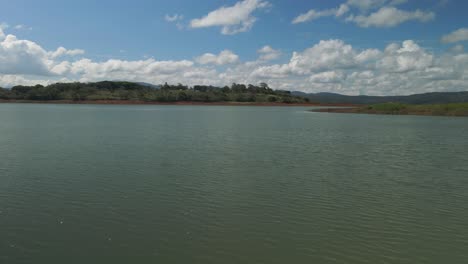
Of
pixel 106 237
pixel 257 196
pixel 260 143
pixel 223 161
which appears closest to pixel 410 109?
pixel 260 143

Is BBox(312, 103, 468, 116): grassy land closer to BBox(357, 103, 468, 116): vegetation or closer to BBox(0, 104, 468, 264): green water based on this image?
BBox(357, 103, 468, 116): vegetation

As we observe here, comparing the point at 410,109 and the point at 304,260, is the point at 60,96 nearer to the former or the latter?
the point at 410,109

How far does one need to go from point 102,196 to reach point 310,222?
842 centimetres

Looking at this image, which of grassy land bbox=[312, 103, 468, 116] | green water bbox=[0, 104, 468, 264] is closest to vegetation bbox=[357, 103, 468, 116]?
grassy land bbox=[312, 103, 468, 116]

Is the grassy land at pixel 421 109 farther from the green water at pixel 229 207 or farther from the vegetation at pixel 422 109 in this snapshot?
the green water at pixel 229 207

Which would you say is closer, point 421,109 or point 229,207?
point 229,207

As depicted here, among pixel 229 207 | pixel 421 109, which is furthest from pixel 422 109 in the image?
pixel 229 207

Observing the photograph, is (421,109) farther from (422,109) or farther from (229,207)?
(229,207)

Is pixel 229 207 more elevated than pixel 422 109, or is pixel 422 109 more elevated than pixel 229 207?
pixel 422 109

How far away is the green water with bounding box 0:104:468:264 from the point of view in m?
10.8

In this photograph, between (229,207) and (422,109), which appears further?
(422,109)


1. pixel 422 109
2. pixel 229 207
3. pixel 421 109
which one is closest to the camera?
pixel 229 207

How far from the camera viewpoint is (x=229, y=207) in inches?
584

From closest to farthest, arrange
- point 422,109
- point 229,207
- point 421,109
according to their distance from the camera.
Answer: point 229,207 → point 422,109 → point 421,109
